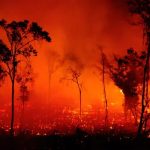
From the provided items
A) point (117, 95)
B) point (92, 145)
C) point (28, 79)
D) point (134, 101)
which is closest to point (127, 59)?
point (134, 101)

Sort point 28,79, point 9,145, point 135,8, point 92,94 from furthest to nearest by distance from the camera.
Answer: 1. point 92,94
2. point 28,79
3. point 135,8
4. point 9,145

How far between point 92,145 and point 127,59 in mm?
16152

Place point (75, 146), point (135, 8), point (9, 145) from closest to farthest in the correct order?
point (75, 146)
point (9, 145)
point (135, 8)

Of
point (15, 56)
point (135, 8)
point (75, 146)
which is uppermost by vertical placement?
point (135, 8)

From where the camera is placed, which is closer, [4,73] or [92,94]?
[4,73]

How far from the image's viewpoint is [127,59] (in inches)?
1642

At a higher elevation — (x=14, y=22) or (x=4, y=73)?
(x=14, y=22)

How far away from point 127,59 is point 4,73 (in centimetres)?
1344

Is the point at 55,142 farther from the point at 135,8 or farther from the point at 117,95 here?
the point at 117,95

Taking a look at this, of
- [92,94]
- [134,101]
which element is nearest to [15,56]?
[134,101]

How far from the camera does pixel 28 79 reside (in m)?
44.9

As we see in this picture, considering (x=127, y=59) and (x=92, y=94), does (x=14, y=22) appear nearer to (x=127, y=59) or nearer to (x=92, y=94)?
(x=127, y=59)

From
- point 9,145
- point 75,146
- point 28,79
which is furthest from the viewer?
point 28,79

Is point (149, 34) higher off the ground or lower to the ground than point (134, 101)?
higher
